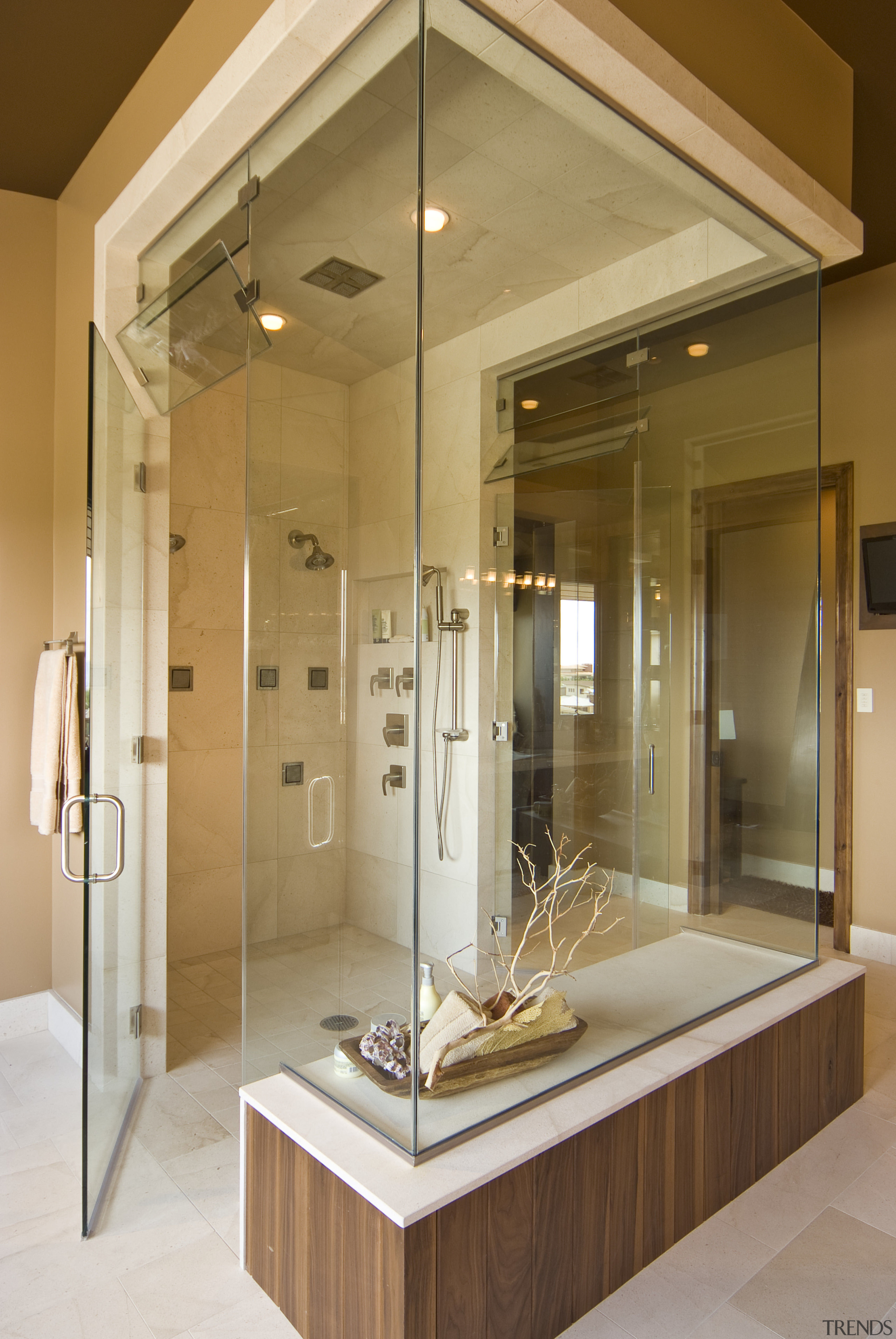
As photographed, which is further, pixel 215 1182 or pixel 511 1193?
pixel 215 1182

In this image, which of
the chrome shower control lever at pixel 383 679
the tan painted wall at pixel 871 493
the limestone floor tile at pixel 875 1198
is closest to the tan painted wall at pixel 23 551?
the chrome shower control lever at pixel 383 679

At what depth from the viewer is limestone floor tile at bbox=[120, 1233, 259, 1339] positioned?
1671 mm

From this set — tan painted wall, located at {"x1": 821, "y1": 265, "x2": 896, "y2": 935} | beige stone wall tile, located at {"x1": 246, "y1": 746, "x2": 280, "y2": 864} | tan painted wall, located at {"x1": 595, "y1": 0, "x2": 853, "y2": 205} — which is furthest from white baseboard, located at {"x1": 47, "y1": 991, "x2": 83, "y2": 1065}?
tan painted wall, located at {"x1": 821, "y1": 265, "x2": 896, "y2": 935}

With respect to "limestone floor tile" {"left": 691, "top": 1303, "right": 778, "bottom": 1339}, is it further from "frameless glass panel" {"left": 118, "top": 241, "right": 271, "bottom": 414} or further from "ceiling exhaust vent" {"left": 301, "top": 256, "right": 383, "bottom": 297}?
"frameless glass panel" {"left": 118, "top": 241, "right": 271, "bottom": 414}

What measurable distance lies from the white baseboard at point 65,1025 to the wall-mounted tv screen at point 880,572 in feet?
12.6

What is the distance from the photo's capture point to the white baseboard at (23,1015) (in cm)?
308

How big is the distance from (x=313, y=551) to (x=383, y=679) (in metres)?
0.41

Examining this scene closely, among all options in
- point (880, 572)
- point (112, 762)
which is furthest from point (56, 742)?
point (880, 572)

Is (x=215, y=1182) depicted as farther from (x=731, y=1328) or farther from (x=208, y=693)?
(x=208, y=693)

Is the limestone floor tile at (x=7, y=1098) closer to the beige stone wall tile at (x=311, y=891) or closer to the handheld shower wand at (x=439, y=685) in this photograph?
the beige stone wall tile at (x=311, y=891)

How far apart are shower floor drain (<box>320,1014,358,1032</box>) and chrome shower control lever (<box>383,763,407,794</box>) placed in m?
0.55

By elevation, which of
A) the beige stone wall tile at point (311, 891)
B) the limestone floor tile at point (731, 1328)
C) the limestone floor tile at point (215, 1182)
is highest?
the beige stone wall tile at point (311, 891)

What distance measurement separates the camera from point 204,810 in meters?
4.02

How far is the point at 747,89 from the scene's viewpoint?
7.45ft
